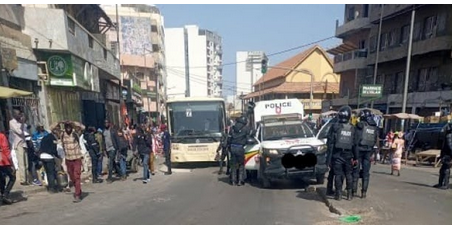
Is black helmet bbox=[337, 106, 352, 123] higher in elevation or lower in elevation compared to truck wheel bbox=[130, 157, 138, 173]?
higher

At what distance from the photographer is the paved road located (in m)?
5.94

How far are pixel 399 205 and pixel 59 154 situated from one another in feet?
29.0

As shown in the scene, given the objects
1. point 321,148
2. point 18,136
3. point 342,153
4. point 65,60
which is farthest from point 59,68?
point 342,153

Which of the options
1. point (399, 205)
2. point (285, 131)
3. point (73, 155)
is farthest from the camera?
point (285, 131)

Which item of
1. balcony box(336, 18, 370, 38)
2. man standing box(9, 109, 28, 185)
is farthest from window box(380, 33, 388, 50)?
man standing box(9, 109, 28, 185)

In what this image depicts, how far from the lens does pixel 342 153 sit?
23.1ft

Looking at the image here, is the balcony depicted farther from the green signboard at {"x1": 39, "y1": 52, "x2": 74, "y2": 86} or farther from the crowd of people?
the green signboard at {"x1": 39, "y1": 52, "x2": 74, "y2": 86}

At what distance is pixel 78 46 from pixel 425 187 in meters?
13.4

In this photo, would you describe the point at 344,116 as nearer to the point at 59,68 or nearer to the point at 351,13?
the point at 59,68

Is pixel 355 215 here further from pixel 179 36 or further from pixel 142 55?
pixel 179 36

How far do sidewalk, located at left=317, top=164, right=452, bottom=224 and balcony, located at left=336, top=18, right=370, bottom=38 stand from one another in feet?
85.2

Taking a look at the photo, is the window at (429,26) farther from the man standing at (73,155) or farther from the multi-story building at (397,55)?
the man standing at (73,155)

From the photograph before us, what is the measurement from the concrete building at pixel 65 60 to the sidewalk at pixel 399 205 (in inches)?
408

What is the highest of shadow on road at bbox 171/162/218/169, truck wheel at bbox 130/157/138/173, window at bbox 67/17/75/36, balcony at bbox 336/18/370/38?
balcony at bbox 336/18/370/38
